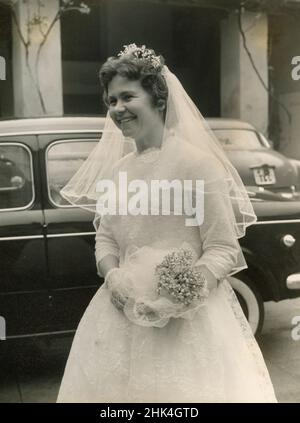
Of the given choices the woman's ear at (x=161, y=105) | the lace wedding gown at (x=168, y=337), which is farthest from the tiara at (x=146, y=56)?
the lace wedding gown at (x=168, y=337)

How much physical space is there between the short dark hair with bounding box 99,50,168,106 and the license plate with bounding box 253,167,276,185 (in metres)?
1.30

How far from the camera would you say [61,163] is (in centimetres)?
290

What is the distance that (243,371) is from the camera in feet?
6.34

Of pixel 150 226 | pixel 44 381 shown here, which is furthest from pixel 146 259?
pixel 44 381

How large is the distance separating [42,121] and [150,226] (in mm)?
1204

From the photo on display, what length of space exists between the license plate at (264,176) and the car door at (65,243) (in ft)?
2.93

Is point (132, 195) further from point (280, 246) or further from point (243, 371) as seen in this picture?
point (280, 246)

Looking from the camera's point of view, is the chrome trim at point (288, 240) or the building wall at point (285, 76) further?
the chrome trim at point (288, 240)

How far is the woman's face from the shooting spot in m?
1.89

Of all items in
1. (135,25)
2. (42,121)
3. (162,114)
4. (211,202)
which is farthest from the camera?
(42,121)

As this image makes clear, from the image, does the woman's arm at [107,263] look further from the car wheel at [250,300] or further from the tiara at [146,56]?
the car wheel at [250,300]

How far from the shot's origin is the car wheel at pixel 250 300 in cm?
317

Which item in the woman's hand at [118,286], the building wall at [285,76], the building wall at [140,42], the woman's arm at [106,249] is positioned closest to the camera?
the woman's hand at [118,286]

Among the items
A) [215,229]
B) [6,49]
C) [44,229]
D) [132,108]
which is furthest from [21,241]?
[215,229]
